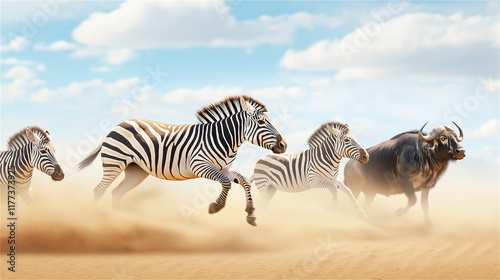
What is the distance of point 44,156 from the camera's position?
41.3ft

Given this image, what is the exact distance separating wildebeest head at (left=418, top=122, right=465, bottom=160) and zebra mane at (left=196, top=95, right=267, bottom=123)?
5.52 meters

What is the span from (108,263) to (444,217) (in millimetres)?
9496

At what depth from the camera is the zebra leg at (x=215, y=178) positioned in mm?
11648

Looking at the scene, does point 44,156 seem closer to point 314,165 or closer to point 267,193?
A: point 267,193

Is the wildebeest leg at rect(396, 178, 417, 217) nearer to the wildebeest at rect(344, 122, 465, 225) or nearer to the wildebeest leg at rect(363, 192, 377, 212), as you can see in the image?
the wildebeest at rect(344, 122, 465, 225)

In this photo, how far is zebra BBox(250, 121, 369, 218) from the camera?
14.9 m

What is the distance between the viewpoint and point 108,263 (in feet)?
35.5

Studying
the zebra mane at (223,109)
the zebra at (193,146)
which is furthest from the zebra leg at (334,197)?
the zebra mane at (223,109)

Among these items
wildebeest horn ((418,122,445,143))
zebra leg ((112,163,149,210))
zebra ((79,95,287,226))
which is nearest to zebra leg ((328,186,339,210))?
wildebeest horn ((418,122,445,143))

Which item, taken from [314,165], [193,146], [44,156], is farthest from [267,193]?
[44,156]

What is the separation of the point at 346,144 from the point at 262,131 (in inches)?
141

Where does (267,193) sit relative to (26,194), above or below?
above

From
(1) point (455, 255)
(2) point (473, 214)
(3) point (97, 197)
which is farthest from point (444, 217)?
(3) point (97, 197)

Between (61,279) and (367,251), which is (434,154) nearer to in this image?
(367,251)
